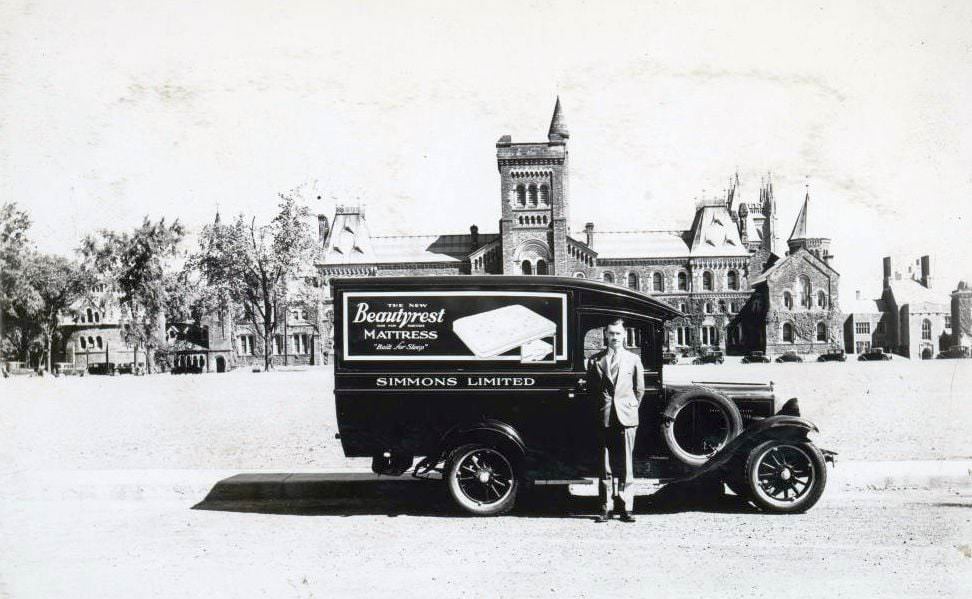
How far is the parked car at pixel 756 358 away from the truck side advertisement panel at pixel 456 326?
144 ft

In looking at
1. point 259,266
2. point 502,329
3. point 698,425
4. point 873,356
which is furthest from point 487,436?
point 873,356

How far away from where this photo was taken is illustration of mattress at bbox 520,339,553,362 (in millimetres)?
7523

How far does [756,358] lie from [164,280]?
37897mm

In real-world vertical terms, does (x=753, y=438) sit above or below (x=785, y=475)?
above

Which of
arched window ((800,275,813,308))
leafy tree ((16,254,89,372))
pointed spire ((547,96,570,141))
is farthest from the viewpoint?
arched window ((800,275,813,308))

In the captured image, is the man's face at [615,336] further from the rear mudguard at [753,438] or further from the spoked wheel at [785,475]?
the spoked wheel at [785,475]

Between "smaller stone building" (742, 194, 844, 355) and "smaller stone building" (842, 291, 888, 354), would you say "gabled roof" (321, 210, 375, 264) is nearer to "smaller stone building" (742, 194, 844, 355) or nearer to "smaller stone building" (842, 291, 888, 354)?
"smaller stone building" (742, 194, 844, 355)

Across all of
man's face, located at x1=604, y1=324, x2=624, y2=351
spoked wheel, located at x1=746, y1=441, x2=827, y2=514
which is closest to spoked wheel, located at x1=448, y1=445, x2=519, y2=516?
man's face, located at x1=604, y1=324, x2=624, y2=351

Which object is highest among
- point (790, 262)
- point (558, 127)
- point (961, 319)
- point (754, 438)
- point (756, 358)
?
point (558, 127)

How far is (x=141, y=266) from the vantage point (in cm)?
2431

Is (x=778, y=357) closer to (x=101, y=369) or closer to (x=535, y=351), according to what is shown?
(x=535, y=351)

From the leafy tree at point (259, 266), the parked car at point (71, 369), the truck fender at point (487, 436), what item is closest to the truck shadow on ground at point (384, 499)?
the truck fender at point (487, 436)

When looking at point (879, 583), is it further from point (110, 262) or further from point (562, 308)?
point (110, 262)

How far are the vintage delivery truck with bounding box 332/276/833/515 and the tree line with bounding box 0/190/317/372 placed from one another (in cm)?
838
